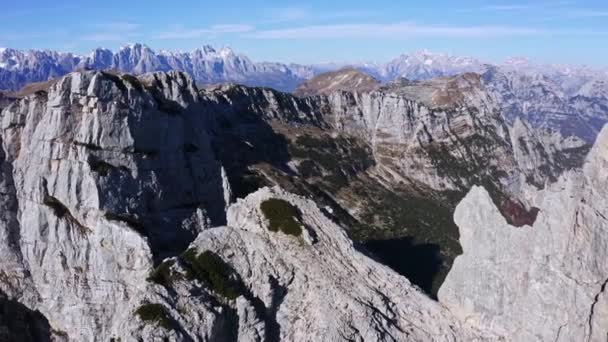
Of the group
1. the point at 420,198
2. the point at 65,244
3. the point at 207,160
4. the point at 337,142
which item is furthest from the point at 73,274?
the point at 337,142

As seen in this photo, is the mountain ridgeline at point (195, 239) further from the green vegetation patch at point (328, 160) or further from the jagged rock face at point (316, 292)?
the green vegetation patch at point (328, 160)

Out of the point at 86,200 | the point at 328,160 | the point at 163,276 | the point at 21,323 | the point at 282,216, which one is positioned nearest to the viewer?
the point at 163,276

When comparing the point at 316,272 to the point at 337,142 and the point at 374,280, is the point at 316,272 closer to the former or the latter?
the point at 374,280

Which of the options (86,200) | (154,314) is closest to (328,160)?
(86,200)

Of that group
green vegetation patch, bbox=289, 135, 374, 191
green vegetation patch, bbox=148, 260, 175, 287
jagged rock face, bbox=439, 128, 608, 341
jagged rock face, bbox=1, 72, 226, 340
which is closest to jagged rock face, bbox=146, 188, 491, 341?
green vegetation patch, bbox=148, 260, 175, 287

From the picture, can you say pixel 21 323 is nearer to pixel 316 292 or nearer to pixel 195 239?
pixel 195 239

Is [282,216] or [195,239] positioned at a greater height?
[282,216]
